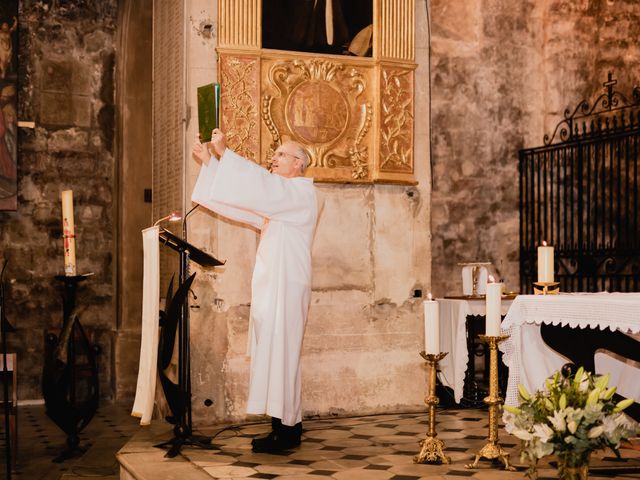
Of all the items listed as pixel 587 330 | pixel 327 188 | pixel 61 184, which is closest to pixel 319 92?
pixel 327 188

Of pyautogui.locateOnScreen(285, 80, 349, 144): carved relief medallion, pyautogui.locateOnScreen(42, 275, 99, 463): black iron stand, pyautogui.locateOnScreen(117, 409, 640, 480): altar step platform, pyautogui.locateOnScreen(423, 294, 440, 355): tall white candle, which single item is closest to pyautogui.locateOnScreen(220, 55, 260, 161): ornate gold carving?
pyautogui.locateOnScreen(285, 80, 349, 144): carved relief medallion

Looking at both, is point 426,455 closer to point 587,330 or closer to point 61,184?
point 587,330

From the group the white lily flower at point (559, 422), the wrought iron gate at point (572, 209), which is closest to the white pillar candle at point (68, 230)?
the white lily flower at point (559, 422)

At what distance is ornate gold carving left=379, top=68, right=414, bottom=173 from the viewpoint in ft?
21.9

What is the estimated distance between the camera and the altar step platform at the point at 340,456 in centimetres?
438

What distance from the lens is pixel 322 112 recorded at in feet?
21.4

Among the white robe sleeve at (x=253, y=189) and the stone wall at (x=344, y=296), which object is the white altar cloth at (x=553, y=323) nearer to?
the white robe sleeve at (x=253, y=189)

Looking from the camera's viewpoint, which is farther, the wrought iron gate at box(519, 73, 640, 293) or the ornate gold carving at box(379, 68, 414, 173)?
the wrought iron gate at box(519, 73, 640, 293)

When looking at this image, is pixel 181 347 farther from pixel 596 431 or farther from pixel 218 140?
pixel 596 431

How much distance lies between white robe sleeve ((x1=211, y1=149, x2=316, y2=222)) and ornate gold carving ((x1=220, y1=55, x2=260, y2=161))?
1.24m

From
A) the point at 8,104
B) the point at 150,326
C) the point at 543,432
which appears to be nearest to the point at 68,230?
the point at 150,326

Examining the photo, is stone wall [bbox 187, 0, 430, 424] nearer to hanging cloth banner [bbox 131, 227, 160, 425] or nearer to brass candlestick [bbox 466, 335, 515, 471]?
hanging cloth banner [bbox 131, 227, 160, 425]

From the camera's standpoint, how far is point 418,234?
6809 millimetres

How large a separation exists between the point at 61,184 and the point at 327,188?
3.64m
